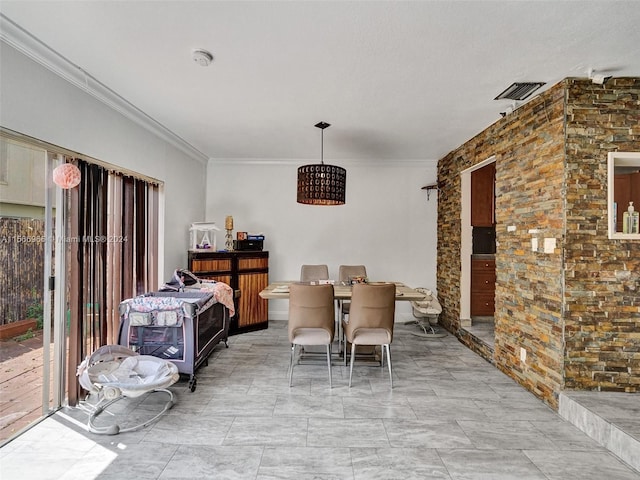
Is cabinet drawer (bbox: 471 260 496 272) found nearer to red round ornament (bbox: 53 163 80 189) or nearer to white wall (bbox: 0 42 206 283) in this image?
white wall (bbox: 0 42 206 283)

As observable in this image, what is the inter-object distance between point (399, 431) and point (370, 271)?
321 centimetres

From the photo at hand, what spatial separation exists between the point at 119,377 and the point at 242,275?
7.71ft

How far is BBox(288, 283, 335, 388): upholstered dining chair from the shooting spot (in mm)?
3012

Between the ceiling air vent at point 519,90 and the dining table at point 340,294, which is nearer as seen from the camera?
the ceiling air vent at point 519,90

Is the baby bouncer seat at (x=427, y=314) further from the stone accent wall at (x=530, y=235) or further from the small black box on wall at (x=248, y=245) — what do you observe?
the small black box on wall at (x=248, y=245)

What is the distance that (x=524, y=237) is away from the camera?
3.07m

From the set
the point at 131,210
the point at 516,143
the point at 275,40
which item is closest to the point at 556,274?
the point at 516,143

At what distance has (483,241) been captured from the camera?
5.36 metres

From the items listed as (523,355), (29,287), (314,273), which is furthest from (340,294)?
(29,287)

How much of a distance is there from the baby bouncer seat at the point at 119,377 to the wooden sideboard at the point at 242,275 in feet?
5.74

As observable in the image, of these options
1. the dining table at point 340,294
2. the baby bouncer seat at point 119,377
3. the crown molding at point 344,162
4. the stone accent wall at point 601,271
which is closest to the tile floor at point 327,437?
the baby bouncer seat at point 119,377

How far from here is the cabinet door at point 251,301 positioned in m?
4.74

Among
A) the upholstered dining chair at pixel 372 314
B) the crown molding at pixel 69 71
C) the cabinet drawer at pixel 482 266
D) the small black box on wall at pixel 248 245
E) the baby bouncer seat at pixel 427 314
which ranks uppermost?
the crown molding at pixel 69 71

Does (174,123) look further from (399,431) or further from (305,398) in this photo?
(399,431)
